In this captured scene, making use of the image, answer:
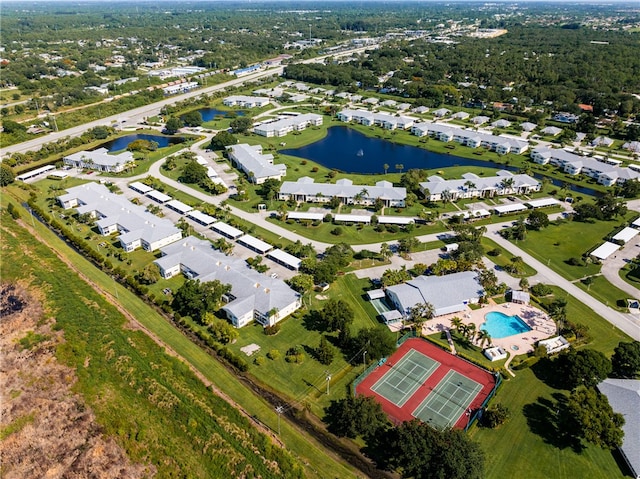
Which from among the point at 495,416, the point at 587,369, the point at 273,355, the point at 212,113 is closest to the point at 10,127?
the point at 212,113

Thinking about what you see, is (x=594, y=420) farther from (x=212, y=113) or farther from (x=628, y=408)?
(x=212, y=113)

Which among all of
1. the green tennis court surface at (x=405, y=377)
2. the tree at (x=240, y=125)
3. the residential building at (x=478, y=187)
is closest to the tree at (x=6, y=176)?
the tree at (x=240, y=125)

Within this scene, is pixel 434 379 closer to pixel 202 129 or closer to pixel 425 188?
pixel 425 188

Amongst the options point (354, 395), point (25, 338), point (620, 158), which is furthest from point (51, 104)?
point (620, 158)

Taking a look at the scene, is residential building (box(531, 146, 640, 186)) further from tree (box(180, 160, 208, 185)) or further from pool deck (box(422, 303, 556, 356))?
tree (box(180, 160, 208, 185))

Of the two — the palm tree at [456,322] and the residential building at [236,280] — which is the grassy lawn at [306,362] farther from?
the palm tree at [456,322]

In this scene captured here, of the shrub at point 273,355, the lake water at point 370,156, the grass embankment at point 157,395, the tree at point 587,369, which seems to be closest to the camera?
the grass embankment at point 157,395
